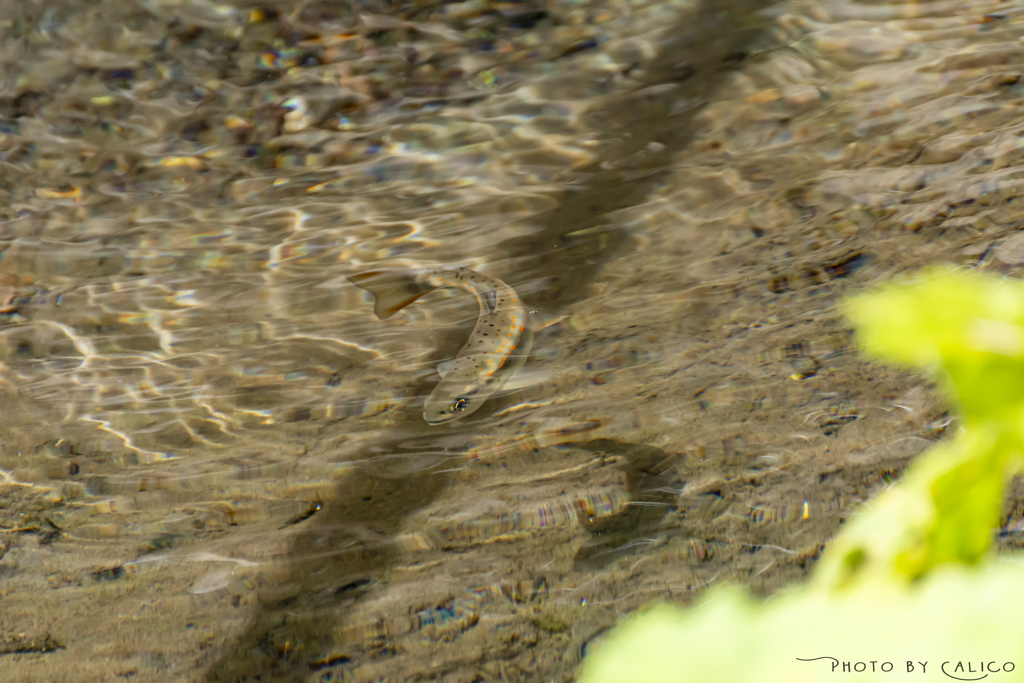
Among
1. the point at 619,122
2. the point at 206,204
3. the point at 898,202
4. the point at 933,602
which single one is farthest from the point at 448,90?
the point at 933,602

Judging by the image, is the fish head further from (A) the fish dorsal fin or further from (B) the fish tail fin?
(B) the fish tail fin

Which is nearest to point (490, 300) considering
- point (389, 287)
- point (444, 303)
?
point (444, 303)

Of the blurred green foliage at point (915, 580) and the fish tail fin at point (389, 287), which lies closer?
the blurred green foliage at point (915, 580)

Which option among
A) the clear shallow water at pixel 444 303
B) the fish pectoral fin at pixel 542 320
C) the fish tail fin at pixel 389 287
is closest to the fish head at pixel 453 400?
the clear shallow water at pixel 444 303

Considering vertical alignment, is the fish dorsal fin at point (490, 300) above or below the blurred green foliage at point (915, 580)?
below

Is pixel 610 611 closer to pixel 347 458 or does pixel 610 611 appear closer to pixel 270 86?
pixel 347 458

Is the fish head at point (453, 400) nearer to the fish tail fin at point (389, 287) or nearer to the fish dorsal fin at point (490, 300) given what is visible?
the fish dorsal fin at point (490, 300)

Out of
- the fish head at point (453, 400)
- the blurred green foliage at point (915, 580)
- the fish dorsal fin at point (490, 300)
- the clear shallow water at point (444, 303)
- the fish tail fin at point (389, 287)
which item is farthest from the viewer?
the fish dorsal fin at point (490, 300)
